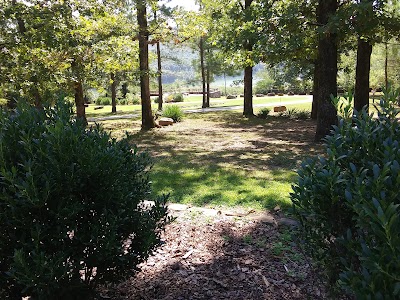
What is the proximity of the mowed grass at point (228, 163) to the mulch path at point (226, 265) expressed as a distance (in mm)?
757

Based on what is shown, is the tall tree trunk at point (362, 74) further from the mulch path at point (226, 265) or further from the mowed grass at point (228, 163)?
the mulch path at point (226, 265)

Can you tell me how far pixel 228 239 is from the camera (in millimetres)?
3490

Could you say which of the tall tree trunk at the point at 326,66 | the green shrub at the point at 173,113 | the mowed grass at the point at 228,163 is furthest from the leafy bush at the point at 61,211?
the green shrub at the point at 173,113

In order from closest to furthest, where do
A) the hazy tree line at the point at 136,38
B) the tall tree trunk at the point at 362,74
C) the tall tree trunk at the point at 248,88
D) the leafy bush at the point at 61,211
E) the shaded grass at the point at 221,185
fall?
the leafy bush at the point at 61,211 < the shaded grass at the point at 221,185 < the hazy tree line at the point at 136,38 < the tall tree trunk at the point at 362,74 < the tall tree trunk at the point at 248,88

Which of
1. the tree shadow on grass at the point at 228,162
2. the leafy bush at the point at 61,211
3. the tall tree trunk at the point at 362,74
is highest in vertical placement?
the tall tree trunk at the point at 362,74

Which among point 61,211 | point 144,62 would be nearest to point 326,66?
point 144,62

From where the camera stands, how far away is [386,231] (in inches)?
39.3

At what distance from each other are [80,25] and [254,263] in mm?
8062

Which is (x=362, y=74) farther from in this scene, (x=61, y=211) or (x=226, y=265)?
(x=61, y=211)

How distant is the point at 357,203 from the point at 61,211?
4.72 feet

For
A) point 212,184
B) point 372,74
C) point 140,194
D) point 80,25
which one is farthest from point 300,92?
point 140,194

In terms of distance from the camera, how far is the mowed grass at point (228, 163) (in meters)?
4.85

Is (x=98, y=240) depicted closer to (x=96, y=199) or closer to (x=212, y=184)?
(x=96, y=199)

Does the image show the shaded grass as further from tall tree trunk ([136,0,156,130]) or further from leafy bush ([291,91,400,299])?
tall tree trunk ([136,0,156,130])
